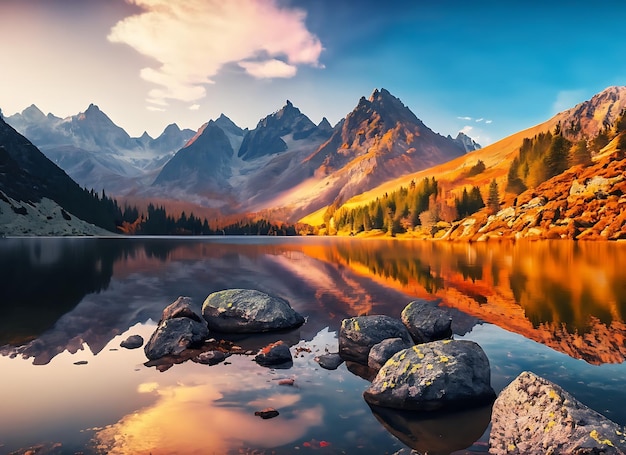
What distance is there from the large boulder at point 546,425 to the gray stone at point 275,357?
29.1 ft

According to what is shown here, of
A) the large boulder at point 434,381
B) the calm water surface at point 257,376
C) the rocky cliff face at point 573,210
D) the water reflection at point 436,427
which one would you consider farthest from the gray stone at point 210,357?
the rocky cliff face at point 573,210

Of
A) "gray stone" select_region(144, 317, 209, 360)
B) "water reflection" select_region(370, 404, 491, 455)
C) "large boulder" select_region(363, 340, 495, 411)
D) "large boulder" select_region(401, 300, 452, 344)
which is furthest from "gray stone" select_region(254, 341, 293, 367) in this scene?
"large boulder" select_region(401, 300, 452, 344)

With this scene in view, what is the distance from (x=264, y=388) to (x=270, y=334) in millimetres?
8197

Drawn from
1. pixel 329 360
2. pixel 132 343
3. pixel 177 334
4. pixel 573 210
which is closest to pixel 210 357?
pixel 177 334

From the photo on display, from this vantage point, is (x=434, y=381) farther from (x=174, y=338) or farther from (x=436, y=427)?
(x=174, y=338)

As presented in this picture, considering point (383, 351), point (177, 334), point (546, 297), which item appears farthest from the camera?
point (546, 297)

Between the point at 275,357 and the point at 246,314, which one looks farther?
the point at 246,314

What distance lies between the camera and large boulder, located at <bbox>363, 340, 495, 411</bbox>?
38.2 feet

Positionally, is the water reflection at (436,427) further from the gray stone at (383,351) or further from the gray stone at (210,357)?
the gray stone at (210,357)

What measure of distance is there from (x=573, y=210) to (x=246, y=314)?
126 m

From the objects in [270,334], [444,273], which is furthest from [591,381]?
[444,273]

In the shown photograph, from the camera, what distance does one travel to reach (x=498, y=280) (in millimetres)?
41344

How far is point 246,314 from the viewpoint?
866 inches

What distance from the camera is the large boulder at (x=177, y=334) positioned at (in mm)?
17583
